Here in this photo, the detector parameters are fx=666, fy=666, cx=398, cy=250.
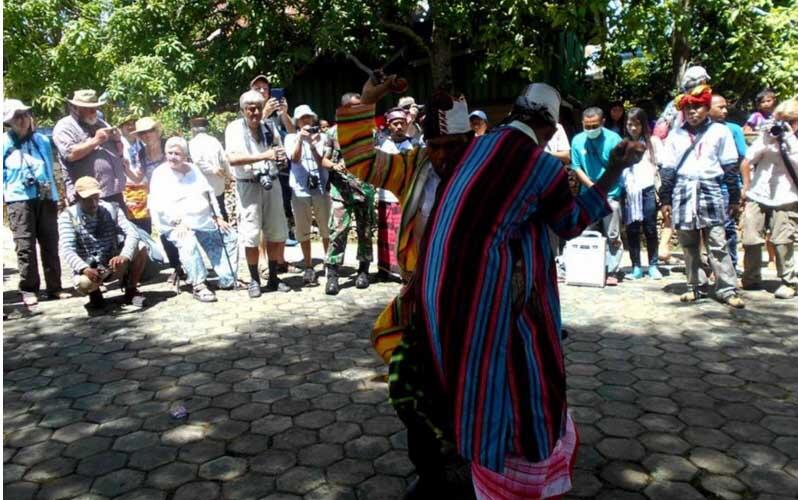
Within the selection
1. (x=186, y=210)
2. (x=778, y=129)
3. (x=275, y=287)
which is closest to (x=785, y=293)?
(x=778, y=129)

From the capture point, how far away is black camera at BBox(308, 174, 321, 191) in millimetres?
7207

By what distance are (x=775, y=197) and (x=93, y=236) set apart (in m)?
6.44

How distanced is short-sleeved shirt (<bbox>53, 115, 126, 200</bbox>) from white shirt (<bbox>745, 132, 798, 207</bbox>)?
21.3 ft

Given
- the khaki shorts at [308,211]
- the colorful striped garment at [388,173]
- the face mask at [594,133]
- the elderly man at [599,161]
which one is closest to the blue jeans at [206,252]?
the khaki shorts at [308,211]

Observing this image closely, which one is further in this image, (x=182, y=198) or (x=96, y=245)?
(x=182, y=198)

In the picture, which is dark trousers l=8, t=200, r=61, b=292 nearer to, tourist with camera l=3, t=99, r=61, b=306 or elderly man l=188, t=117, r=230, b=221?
tourist with camera l=3, t=99, r=61, b=306

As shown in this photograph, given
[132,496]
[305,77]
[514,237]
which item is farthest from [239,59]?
[514,237]

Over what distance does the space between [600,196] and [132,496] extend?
2.52 m

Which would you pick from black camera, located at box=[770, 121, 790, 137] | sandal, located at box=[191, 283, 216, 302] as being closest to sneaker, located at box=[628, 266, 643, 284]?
black camera, located at box=[770, 121, 790, 137]

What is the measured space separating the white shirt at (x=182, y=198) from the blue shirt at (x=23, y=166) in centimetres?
107

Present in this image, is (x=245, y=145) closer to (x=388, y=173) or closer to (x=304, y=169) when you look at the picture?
(x=304, y=169)

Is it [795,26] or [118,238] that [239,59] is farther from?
[795,26]

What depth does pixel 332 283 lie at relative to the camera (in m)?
6.98

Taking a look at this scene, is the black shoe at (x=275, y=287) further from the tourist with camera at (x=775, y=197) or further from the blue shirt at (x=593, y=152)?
the tourist with camera at (x=775, y=197)
